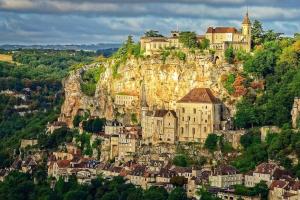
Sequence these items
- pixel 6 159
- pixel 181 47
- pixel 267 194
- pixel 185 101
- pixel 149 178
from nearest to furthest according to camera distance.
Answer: pixel 267 194 < pixel 149 178 < pixel 185 101 < pixel 181 47 < pixel 6 159

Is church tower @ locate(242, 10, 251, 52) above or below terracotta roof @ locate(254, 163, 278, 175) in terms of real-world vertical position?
above

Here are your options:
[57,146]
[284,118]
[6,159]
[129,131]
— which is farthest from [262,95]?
[6,159]

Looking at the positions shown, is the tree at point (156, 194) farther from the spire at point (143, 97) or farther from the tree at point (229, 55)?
the tree at point (229, 55)

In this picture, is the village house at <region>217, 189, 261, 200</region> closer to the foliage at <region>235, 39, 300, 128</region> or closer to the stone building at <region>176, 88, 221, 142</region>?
the foliage at <region>235, 39, 300, 128</region>

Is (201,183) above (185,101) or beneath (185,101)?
beneath

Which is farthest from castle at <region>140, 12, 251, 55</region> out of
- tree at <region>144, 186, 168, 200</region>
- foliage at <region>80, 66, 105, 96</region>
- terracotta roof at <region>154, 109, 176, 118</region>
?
tree at <region>144, 186, 168, 200</region>

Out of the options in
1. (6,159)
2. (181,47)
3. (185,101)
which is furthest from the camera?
(6,159)

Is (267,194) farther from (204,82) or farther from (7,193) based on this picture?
(7,193)

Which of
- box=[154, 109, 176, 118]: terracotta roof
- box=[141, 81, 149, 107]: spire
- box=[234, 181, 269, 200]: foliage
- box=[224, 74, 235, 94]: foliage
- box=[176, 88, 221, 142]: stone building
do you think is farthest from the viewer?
box=[141, 81, 149, 107]: spire
